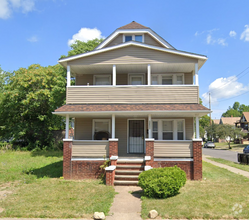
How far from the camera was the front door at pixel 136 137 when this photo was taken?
43.4ft

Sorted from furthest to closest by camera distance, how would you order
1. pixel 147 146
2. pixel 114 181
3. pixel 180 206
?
pixel 147 146, pixel 114 181, pixel 180 206

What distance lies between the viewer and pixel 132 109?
1106 cm

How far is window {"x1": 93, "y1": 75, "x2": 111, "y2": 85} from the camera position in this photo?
46.0 feet

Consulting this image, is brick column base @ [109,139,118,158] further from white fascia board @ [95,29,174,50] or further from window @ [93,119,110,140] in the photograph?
white fascia board @ [95,29,174,50]

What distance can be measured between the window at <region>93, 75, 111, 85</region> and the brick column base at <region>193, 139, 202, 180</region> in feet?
20.7

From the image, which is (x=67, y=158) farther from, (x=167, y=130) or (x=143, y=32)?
(x=143, y=32)

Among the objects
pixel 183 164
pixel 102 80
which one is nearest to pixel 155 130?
pixel 183 164

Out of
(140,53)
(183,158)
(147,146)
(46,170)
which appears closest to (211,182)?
(183,158)

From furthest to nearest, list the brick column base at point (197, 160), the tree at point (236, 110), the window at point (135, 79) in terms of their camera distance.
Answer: the tree at point (236, 110) < the window at point (135, 79) < the brick column base at point (197, 160)

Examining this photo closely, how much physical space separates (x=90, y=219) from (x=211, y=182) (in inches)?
242

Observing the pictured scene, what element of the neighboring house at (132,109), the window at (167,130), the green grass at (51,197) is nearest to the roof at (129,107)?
the neighboring house at (132,109)

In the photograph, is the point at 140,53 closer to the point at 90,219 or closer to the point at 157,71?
the point at 157,71

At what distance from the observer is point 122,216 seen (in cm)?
625

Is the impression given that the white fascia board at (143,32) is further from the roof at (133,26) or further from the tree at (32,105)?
the tree at (32,105)
